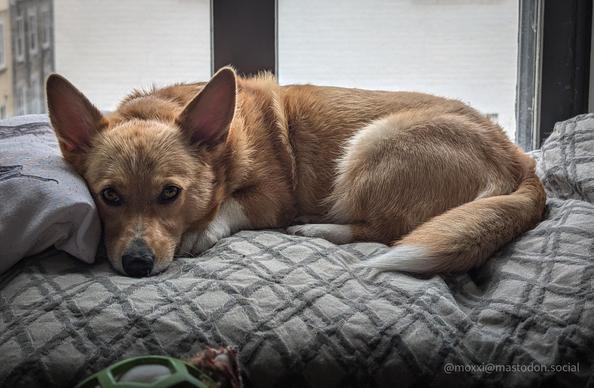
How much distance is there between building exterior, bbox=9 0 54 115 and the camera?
2846 mm

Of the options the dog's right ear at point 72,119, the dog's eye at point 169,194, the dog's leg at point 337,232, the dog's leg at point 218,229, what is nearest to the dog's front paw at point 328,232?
the dog's leg at point 337,232

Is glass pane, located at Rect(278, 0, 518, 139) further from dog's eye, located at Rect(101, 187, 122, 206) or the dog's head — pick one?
dog's eye, located at Rect(101, 187, 122, 206)

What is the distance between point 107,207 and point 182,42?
1.30m

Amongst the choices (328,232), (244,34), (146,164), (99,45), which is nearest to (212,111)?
(146,164)

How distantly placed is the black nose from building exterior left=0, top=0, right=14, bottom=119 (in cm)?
152

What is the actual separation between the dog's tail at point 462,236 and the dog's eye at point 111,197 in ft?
2.21

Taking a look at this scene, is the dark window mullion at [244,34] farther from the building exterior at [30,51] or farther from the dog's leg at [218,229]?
the dog's leg at [218,229]

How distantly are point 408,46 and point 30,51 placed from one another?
63.9 inches

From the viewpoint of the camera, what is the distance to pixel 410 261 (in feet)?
5.55

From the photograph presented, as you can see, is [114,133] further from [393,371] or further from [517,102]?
[517,102]

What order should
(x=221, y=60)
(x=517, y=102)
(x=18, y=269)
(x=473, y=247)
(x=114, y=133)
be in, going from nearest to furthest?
(x=18, y=269) → (x=473, y=247) → (x=114, y=133) → (x=221, y=60) → (x=517, y=102)

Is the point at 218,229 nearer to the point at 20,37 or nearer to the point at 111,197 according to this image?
the point at 111,197

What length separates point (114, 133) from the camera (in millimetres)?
1904

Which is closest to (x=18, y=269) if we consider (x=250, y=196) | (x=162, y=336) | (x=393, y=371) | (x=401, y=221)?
(x=162, y=336)
